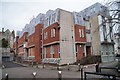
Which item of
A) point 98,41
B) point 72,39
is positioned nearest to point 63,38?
point 72,39

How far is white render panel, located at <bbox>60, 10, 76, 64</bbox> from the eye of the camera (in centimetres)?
2736

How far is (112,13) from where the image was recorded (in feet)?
36.6

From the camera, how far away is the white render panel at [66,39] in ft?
89.8

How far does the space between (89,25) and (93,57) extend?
26.4 feet

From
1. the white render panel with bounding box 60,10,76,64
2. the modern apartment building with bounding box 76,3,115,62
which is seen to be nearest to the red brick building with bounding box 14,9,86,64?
the white render panel with bounding box 60,10,76,64

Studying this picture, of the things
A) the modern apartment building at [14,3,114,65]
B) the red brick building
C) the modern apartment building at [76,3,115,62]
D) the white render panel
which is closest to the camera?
the white render panel

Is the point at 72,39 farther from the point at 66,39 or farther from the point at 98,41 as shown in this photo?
the point at 98,41

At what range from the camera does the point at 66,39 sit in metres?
28.1

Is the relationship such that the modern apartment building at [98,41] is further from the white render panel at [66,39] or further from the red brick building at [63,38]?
the white render panel at [66,39]

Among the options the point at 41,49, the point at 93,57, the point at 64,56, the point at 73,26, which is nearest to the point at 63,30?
the point at 73,26

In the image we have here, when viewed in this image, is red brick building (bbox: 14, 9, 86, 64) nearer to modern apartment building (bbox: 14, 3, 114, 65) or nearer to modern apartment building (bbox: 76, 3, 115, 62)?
modern apartment building (bbox: 14, 3, 114, 65)

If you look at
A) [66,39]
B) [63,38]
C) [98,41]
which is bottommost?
[98,41]

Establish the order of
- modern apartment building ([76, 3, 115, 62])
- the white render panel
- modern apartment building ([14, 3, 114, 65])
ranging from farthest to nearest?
modern apartment building ([76, 3, 115, 62]) < modern apartment building ([14, 3, 114, 65]) < the white render panel

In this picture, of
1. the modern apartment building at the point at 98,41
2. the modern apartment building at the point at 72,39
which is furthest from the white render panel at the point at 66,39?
the modern apartment building at the point at 98,41
